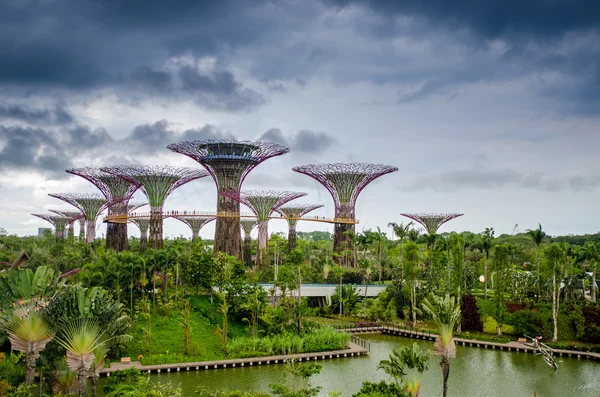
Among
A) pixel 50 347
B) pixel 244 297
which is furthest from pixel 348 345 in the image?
pixel 50 347

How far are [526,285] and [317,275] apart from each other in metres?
18.7

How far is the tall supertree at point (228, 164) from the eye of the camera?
5047 centimetres

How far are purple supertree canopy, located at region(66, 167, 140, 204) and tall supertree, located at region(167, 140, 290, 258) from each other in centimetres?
1196

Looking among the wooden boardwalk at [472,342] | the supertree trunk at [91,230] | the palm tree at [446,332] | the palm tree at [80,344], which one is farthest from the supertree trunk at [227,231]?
the palm tree at [446,332]

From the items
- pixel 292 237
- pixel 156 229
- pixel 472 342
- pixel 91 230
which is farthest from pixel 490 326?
pixel 91 230

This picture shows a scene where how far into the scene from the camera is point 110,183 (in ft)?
196

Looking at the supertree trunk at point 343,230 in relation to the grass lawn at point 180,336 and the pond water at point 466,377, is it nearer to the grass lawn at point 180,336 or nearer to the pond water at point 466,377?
the grass lawn at point 180,336

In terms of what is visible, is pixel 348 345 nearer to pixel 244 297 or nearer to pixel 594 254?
pixel 244 297

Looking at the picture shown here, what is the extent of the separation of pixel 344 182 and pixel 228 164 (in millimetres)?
12125

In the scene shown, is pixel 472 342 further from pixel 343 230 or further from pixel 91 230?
pixel 91 230

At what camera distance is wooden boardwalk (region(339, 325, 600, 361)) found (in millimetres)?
30641

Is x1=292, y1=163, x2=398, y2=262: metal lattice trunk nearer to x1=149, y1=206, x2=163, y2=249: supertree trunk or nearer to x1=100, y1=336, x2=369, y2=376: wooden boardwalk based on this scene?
x1=149, y1=206, x2=163, y2=249: supertree trunk

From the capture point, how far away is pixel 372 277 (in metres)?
57.1

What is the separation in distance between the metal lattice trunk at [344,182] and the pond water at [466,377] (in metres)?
26.3
